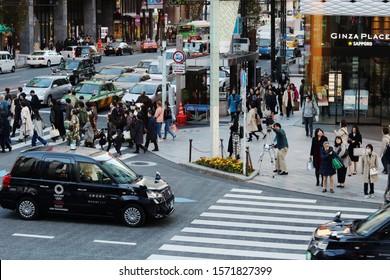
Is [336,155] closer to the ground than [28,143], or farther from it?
farther from it

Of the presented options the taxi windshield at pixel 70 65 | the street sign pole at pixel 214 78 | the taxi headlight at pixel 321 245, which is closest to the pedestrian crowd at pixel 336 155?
the street sign pole at pixel 214 78

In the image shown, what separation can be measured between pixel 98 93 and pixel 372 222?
28.6 m

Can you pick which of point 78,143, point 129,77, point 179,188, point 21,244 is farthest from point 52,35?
point 21,244

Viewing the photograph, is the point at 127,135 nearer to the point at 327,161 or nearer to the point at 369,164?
the point at 327,161

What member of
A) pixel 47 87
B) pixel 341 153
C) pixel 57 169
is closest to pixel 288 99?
pixel 47 87

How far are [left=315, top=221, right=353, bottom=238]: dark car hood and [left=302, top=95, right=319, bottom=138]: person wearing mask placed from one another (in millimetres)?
18167

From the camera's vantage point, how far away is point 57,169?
1945 cm

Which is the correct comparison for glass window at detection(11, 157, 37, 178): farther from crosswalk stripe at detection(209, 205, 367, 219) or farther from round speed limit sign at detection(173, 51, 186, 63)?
round speed limit sign at detection(173, 51, 186, 63)

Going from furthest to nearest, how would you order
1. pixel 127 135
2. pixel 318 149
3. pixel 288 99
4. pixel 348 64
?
pixel 288 99
pixel 348 64
pixel 127 135
pixel 318 149

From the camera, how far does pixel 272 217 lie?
20.7 m

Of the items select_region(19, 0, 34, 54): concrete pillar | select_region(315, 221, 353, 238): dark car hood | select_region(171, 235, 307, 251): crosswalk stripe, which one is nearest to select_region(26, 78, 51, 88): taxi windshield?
select_region(171, 235, 307, 251): crosswalk stripe

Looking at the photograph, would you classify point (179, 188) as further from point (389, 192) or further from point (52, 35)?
point (52, 35)

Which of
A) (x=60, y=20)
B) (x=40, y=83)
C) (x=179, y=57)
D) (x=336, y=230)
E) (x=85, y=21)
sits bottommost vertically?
(x=336, y=230)

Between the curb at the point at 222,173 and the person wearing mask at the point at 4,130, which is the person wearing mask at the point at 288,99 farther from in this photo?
the person wearing mask at the point at 4,130
